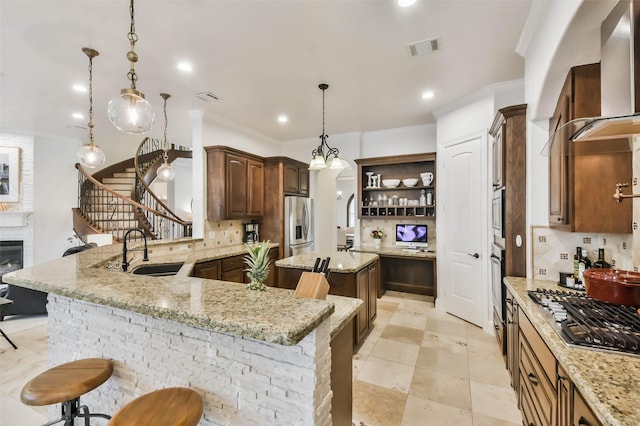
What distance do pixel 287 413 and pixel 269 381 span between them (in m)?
0.13

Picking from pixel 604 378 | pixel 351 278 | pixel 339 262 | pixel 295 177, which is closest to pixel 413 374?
pixel 351 278

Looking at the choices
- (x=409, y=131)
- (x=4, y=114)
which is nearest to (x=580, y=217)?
(x=409, y=131)

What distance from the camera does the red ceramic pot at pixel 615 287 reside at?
1.46 meters

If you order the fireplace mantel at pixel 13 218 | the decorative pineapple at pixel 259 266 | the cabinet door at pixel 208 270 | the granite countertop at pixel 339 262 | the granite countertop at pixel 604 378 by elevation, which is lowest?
the cabinet door at pixel 208 270

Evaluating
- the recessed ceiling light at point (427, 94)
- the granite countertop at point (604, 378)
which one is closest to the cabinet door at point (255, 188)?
the recessed ceiling light at point (427, 94)

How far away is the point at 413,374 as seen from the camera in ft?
8.38

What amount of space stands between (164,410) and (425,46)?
3.14 m

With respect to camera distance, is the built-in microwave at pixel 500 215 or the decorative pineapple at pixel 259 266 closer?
the decorative pineapple at pixel 259 266

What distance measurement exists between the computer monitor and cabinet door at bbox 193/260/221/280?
10.0 feet

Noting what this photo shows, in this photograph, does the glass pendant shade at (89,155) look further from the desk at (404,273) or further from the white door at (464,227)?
the white door at (464,227)

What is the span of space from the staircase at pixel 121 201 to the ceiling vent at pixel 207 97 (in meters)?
2.80

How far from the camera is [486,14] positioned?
2150mm

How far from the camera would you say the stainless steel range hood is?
115 centimetres

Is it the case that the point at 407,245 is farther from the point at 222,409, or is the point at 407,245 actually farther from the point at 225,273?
the point at 222,409
